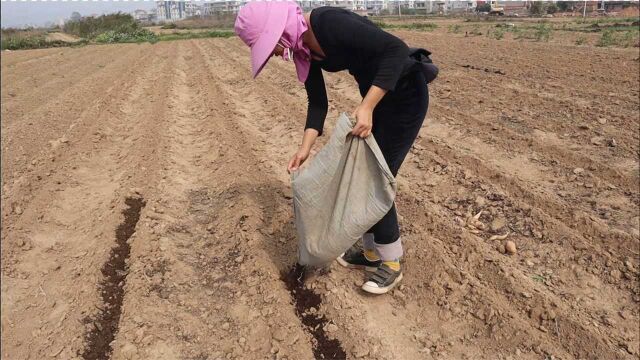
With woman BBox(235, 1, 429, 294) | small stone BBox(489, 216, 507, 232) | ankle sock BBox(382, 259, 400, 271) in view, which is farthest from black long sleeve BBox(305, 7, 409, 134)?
small stone BBox(489, 216, 507, 232)

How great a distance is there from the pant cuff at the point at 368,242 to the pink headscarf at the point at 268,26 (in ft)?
3.49

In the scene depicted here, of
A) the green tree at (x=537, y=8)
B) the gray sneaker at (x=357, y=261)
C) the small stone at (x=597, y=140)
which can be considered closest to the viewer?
the gray sneaker at (x=357, y=261)

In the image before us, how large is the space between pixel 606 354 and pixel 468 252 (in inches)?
33.7

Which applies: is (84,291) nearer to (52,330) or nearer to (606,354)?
(52,330)

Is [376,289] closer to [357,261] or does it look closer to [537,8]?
[357,261]

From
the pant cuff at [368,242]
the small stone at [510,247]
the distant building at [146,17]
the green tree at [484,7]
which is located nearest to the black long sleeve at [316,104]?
the pant cuff at [368,242]

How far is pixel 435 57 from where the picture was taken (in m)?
10.8

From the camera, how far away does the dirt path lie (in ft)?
7.13

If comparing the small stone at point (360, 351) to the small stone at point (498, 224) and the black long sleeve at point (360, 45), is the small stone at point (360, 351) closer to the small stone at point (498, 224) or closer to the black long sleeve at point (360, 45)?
the black long sleeve at point (360, 45)

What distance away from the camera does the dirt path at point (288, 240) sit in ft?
7.13

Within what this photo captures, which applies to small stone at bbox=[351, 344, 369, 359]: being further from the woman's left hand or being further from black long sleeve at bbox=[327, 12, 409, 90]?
black long sleeve at bbox=[327, 12, 409, 90]

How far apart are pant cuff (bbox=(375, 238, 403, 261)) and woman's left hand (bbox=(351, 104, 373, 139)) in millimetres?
665

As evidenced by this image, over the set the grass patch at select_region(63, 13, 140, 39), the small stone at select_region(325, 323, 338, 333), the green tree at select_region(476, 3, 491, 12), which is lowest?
the small stone at select_region(325, 323, 338, 333)

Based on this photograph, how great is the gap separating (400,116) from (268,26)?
666mm
